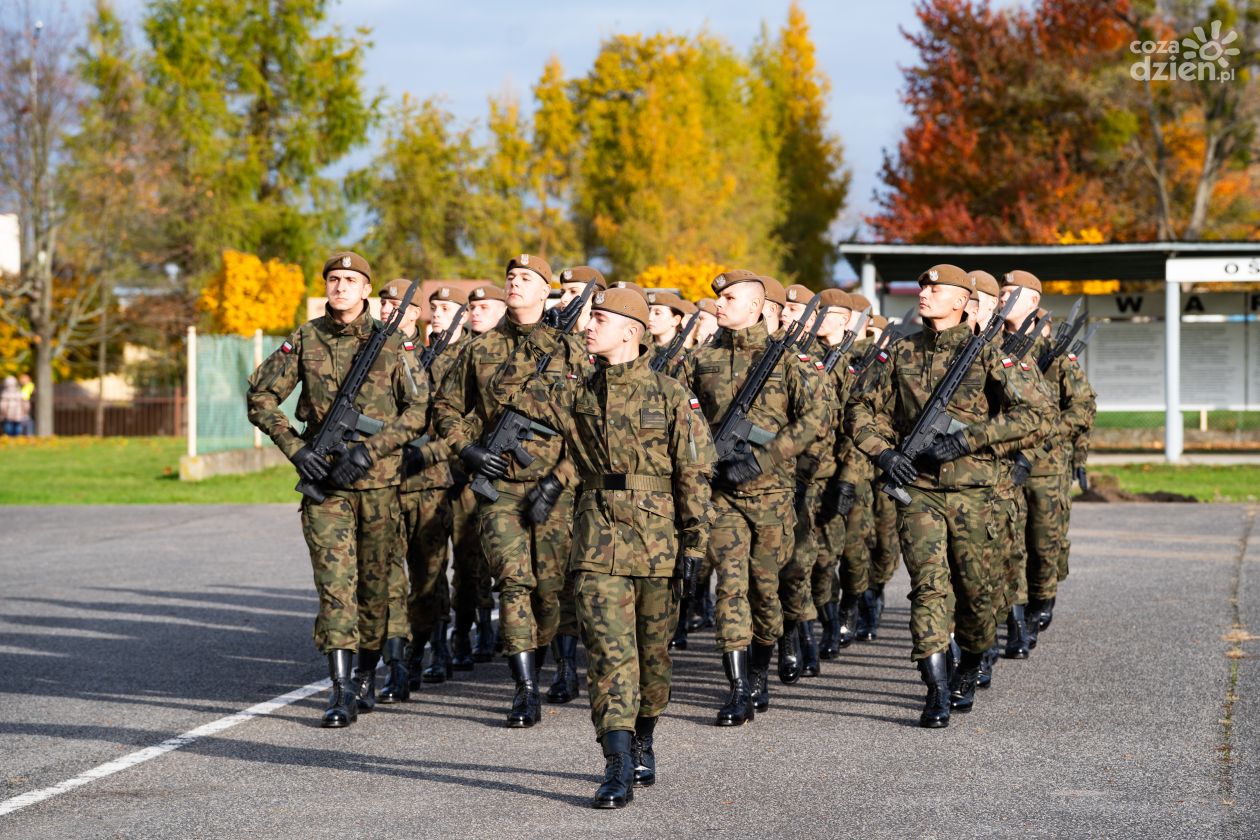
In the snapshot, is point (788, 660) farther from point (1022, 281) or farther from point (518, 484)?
point (1022, 281)

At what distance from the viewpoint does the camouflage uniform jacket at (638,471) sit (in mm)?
6609

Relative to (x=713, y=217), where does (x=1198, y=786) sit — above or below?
below

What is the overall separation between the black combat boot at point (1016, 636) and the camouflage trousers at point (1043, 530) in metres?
0.38

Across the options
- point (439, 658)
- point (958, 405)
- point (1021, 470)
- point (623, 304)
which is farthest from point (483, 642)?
point (623, 304)

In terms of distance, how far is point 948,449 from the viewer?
8.18 meters

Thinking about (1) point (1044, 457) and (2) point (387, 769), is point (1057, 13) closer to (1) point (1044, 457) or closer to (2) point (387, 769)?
(1) point (1044, 457)

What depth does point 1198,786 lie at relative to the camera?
6.66 meters

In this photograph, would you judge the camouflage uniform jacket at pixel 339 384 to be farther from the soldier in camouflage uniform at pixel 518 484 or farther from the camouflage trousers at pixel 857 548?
the camouflage trousers at pixel 857 548

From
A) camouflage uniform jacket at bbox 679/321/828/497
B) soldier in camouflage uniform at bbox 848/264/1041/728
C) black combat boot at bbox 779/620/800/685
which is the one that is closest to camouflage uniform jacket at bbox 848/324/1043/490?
soldier in camouflage uniform at bbox 848/264/1041/728

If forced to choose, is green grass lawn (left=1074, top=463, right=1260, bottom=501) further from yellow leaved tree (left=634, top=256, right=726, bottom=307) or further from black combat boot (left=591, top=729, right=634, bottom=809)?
yellow leaved tree (left=634, top=256, right=726, bottom=307)

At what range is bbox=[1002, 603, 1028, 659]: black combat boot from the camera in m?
10.0

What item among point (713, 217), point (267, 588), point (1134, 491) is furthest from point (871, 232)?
point (267, 588)

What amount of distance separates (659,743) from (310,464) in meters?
2.06

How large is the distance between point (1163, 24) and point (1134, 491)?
81.6ft
